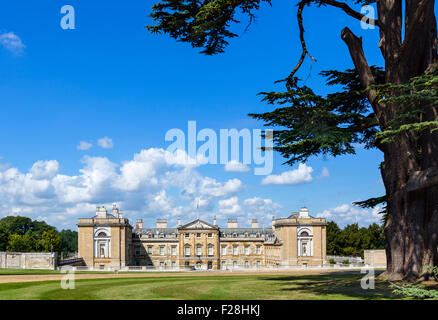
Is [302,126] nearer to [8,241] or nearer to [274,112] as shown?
[274,112]

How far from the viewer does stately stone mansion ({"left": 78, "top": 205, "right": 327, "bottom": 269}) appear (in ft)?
222

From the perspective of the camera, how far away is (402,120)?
14.9 meters

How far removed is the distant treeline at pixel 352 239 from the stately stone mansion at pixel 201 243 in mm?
9856

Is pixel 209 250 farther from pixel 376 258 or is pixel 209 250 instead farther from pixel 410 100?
pixel 410 100

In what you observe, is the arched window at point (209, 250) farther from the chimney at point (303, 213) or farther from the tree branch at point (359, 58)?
the tree branch at point (359, 58)

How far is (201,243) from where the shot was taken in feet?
248

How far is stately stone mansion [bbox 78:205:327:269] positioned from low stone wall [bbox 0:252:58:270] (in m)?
19.6

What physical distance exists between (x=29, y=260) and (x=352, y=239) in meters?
51.8

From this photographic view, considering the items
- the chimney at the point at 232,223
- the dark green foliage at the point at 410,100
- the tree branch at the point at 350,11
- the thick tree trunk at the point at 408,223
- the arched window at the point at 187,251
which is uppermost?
the tree branch at the point at 350,11

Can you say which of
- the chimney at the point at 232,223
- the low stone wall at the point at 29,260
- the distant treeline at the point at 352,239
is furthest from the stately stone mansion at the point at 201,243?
the low stone wall at the point at 29,260

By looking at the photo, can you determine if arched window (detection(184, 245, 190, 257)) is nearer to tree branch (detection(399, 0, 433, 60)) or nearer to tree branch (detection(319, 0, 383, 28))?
tree branch (detection(319, 0, 383, 28))

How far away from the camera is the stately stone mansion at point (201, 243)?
6781cm

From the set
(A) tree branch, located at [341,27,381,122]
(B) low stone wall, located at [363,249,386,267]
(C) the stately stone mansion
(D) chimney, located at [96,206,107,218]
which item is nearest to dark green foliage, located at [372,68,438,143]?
(A) tree branch, located at [341,27,381,122]

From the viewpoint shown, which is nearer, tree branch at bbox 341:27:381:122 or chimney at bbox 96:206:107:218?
tree branch at bbox 341:27:381:122
